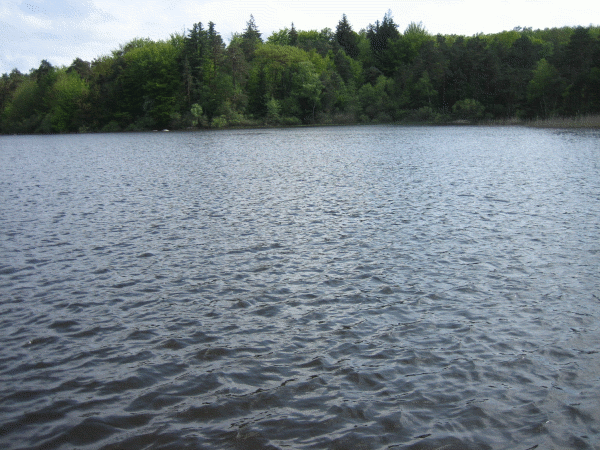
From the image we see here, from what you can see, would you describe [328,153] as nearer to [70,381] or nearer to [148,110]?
[70,381]

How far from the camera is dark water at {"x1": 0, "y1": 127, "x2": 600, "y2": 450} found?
20.4ft

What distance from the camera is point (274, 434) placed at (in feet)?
19.7

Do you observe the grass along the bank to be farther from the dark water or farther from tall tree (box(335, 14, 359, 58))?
tall tree (box(335, 14, 359, 58))

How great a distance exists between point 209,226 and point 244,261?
454 cm

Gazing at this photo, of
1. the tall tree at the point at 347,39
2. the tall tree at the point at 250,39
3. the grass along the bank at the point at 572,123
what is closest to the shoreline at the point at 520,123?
the grass along the bank at the point at 572,123

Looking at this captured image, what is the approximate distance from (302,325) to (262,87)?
398 ft

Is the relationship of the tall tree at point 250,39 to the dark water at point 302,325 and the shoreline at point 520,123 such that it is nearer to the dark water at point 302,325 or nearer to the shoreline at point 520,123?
→ the shoreline at point 520,123

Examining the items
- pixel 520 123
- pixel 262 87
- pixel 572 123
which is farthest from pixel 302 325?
pixel 262 87

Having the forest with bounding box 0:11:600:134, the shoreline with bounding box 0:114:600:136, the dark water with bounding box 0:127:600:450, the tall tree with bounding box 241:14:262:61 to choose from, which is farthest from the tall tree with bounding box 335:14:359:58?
the dark water with bounding box 0:127:600:450

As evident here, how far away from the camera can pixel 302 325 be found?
909cm

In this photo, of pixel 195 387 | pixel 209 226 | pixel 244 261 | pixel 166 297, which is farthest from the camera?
pixel 209 226

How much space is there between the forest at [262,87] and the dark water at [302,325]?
93964mm

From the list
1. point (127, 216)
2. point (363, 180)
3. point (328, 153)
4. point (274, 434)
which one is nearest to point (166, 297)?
point (274, 434)

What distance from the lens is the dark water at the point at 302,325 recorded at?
6.21 metres
